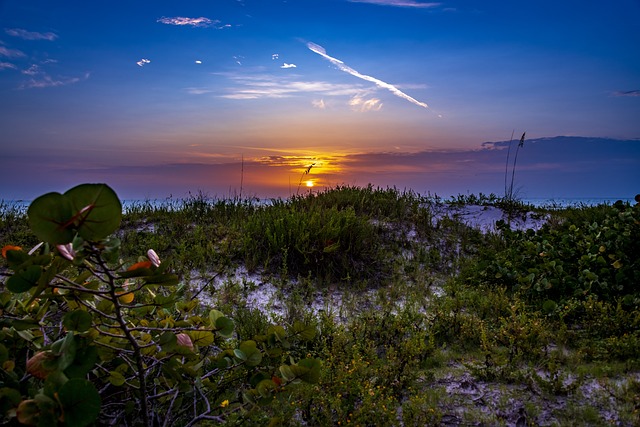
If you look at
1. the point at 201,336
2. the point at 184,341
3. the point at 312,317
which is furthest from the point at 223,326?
the point at 312,317

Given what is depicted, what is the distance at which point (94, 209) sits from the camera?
5.27ft

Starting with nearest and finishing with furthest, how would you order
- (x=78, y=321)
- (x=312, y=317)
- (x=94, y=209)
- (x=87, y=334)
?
1. (x=94, y=209)
2. (x=78, y=321)
3. (x=87, y=334)
4. (x=312, y=317)

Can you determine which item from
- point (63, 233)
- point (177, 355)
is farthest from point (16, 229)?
point (63, 233)

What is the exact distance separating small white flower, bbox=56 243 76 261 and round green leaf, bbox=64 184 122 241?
7 centimetres

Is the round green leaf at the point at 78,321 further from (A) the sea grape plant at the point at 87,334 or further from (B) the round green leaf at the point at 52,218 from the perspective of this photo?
(B) the round green leaf at the point at 52,218

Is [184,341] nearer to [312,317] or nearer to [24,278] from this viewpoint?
[24,278]

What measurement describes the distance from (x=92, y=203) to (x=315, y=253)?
5922mm

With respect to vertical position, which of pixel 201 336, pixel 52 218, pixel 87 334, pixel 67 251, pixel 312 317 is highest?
pixel 52 218

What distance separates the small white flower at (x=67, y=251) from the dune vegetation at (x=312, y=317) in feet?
0.08

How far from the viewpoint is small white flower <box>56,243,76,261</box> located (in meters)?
1.64

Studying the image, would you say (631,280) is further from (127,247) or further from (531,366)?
(127,247)

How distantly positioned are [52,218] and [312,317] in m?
4.08

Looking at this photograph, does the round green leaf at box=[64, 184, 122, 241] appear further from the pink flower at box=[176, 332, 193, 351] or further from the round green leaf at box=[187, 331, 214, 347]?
the round green leaf at box=[187, 331, 214, 347]

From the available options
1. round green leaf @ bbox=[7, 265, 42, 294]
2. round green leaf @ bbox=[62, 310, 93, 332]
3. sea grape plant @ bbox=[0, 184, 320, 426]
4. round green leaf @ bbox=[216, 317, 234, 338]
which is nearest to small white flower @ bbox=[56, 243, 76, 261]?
sea grape plant @ bbox=[0, 184, 320, 426]
